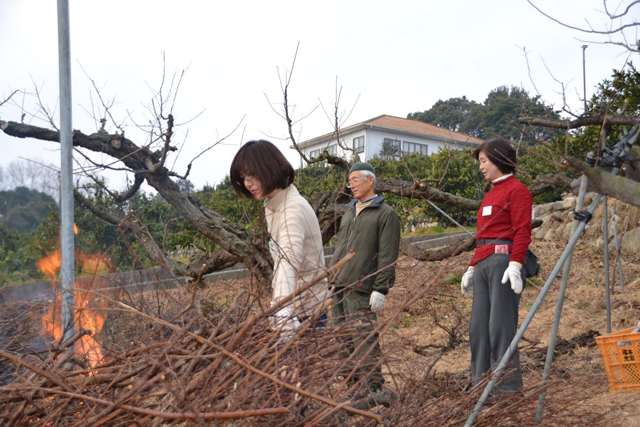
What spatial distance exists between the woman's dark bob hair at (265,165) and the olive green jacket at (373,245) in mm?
1160

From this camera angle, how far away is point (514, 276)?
3.43m

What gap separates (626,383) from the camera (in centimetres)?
406

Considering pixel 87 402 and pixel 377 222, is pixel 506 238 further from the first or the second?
pixel 87 402

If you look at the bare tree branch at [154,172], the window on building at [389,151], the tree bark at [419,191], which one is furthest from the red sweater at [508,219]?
the window on building at [389,151]

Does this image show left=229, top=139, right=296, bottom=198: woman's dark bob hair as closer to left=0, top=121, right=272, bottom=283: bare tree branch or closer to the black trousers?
the black trousers

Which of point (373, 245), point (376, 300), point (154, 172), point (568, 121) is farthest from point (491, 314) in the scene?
point (154, 172)

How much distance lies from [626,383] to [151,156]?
4.67 m

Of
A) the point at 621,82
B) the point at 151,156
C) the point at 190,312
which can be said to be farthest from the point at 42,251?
the point at 190,312

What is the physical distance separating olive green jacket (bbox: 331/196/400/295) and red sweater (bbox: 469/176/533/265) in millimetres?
538

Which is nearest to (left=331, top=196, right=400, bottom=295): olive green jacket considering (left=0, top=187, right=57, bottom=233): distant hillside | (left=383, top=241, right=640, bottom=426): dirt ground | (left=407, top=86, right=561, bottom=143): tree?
(left=383, top=241, right=640, bottom=426): dirt ground

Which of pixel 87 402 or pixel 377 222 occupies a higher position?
pixel 377 222

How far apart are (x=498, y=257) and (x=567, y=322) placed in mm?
4257

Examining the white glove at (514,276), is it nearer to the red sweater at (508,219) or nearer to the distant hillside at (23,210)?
the red sweater at (508,219)

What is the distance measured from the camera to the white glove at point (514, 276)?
3.41 m
